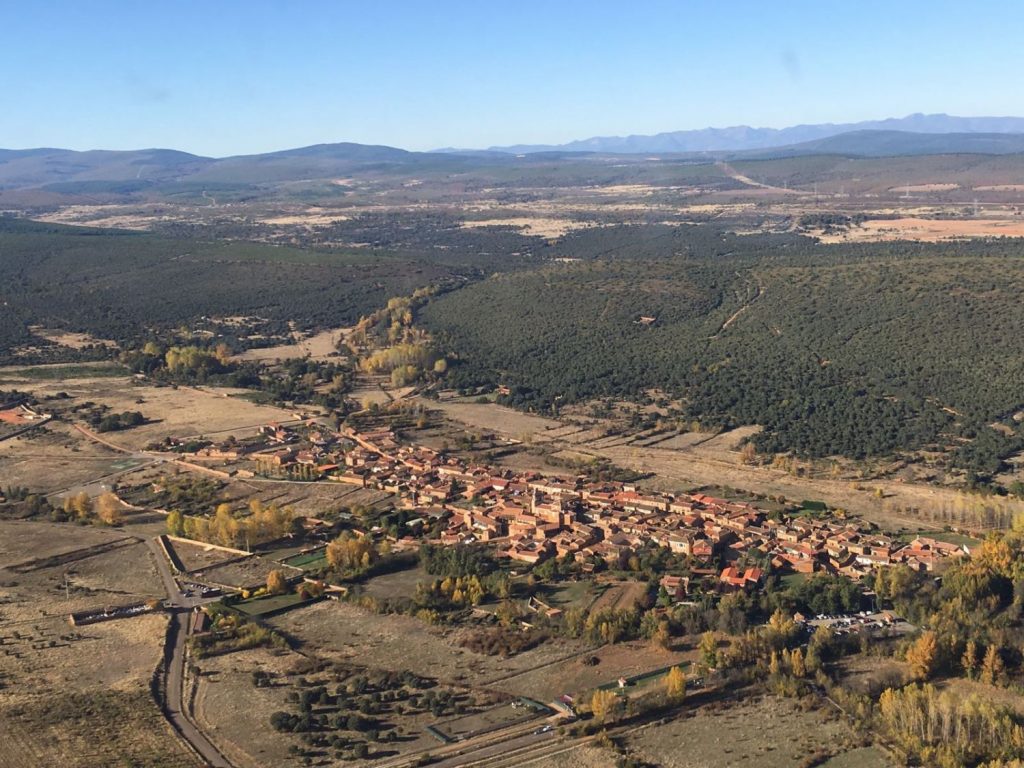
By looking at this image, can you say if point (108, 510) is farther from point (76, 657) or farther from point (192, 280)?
point (192, 280)

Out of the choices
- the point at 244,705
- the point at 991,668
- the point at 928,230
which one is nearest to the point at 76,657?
the point at 244,705

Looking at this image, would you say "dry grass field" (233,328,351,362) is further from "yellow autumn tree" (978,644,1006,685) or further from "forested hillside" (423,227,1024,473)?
"yellow autumn tree" (978,644,1006,685)

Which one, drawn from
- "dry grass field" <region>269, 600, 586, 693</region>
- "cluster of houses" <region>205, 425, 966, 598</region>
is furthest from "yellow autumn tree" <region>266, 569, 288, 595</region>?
"cluster of houses" <region>205, 425, 966, 598</region>

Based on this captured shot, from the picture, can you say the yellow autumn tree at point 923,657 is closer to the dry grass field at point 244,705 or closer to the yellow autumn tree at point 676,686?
the yellow autumn tree at point 676,686

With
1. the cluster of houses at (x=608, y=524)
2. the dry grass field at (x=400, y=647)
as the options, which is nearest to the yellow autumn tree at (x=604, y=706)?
the dry grass field at (x=400, y=647)

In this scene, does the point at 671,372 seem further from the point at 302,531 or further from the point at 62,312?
the point at 62,312

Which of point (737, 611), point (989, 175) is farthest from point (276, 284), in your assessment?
point (989, 175)
